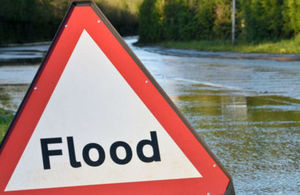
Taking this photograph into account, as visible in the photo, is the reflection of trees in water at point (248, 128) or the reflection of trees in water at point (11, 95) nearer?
the reflection of trees in water at point (248, 128)

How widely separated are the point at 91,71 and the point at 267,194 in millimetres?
3144

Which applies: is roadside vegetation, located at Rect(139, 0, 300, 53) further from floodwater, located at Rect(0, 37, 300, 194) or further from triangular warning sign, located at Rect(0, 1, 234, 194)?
triangular warning sign, located at Rect(0, 1, 234, 194)

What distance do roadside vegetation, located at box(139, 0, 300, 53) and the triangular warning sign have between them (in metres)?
36.7

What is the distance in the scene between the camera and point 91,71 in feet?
9.52

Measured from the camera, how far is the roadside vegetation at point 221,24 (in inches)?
1764

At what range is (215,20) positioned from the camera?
2338 inches

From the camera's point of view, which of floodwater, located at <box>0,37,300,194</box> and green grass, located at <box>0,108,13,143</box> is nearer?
floodwater, located at <box>0,37,300,194</box>

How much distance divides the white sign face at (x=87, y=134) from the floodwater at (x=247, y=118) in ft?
9.98

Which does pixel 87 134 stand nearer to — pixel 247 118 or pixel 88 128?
pixel 88 128

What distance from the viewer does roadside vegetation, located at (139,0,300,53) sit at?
44.8 metres

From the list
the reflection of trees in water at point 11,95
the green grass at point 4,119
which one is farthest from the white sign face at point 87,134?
the reflection of trees in water at point 11,95

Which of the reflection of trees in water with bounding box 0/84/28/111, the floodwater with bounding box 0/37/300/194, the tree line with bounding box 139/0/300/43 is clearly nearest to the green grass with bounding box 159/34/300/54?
the tree line with bounding box 139/0/300/43

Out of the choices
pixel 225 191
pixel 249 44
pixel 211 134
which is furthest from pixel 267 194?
pixel 249 44

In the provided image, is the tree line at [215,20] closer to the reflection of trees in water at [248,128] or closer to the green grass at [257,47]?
the green grass at [257,47]
